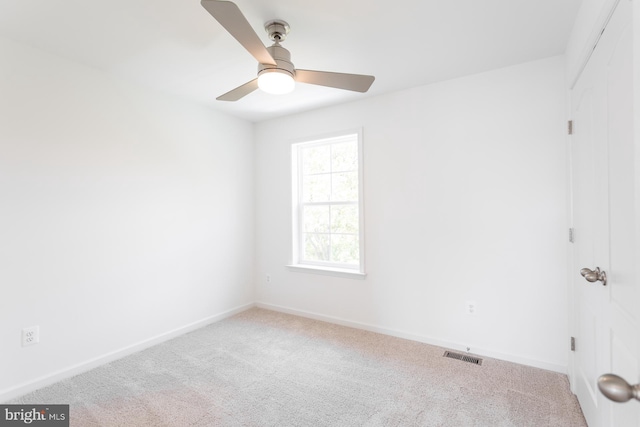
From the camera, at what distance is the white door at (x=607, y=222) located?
Result: 1.13m

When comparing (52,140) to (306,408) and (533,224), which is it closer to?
(306,408)

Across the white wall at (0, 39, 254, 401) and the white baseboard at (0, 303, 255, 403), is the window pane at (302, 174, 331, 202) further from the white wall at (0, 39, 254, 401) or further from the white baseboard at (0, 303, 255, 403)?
the white baseboard at (0, 303, 255, 403)

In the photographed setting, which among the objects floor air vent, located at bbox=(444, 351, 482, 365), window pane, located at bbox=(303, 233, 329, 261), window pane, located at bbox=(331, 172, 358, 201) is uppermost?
window pane, located at bbox=(331, 172, 358, 201)

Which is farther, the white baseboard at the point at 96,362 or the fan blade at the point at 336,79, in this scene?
the white baseboard at the point at 96,362

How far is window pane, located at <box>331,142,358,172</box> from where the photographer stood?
139 inches

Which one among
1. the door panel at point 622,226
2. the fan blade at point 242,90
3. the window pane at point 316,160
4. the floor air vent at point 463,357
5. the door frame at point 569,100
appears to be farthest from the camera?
the window pane at point 316,160

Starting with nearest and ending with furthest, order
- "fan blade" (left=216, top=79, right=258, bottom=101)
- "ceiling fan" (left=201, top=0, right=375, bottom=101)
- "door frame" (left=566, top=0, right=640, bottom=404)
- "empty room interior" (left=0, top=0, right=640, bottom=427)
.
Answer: "door frame" (left=566, top=0, right=640, bottom=404) < "ceiling fan" (left=201, top=0, right=375, bottom=101) < "empty room interior" (left=0, top=0, right=640, bottom=427) < "fan blade" (left=216, top=79, right=258, bottom=101)

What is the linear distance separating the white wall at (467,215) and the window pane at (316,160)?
0.25 metres

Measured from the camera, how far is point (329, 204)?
370cm

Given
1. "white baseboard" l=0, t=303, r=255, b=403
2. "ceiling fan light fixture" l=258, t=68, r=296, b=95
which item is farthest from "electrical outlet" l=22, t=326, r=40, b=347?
"ceiling fan light fixture" l=258, t=68, r=296, b=95

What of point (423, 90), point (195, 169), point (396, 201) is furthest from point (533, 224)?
point (195, 169)

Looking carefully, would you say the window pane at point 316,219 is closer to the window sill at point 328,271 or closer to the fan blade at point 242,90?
the window sill at point 328,271

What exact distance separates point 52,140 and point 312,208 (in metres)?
2.49

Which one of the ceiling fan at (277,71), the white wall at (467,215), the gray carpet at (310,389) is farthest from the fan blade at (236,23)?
the gray carpet at (310,389)
